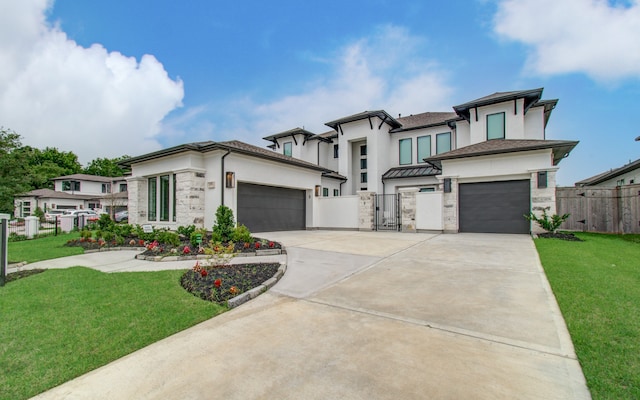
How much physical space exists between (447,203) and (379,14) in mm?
8808

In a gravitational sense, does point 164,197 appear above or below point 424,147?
below

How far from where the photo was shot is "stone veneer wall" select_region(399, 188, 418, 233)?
1419cm

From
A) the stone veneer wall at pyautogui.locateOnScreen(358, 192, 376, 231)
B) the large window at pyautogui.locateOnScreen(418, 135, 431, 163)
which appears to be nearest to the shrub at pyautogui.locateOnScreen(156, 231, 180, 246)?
the stone veneer wall at pyautogui.locateOnScreen(358, 192, 376, 231)

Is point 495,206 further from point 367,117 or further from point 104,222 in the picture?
point 104,222

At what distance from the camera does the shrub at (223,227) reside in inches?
354

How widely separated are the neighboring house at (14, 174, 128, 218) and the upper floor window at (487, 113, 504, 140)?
1416 inches

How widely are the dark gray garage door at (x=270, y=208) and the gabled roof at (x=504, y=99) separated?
10.5 m

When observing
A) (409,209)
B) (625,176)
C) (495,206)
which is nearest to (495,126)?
(495,206)

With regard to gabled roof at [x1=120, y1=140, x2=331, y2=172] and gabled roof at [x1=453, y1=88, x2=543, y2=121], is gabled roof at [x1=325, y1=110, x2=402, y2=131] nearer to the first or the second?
gabled roof at [x1=453, y1=88, x2=543, y2=121]

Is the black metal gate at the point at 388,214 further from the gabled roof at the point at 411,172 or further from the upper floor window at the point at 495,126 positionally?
the upper floor window at the point at 495,126

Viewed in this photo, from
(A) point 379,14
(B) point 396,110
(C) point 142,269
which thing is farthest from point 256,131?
(C) point 142,269

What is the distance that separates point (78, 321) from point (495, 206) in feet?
48.8

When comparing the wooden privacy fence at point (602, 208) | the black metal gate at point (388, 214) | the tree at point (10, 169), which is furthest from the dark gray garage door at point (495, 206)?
the tree at point (10, 169)

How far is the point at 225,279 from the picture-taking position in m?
5.16
